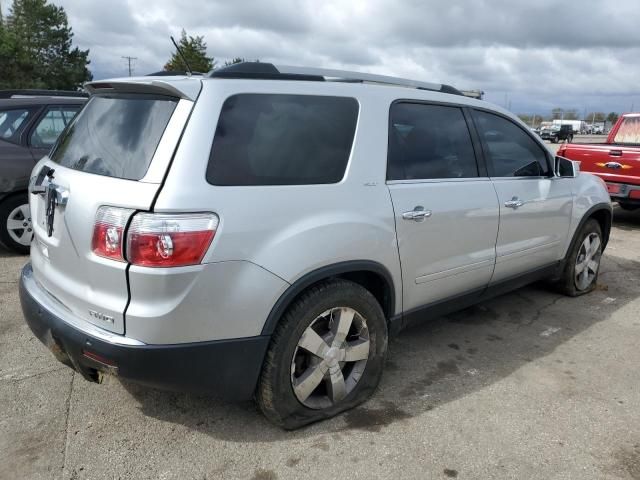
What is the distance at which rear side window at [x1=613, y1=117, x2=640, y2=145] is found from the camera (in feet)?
29.2

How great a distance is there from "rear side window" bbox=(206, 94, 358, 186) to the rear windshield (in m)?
0.29

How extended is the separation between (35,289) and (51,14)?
58.3 meters

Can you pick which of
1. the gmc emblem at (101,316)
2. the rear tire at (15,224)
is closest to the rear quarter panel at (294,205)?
the gmc emblem at (101,316)

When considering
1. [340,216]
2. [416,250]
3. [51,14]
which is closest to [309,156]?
[340,216]

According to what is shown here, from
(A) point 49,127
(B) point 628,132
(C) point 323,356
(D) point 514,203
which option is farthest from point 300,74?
(B) point 628,132

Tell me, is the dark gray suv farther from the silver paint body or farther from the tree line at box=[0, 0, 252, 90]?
the tree line at box=[0, 0, 252, 90]

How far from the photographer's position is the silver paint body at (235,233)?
218 centimetres

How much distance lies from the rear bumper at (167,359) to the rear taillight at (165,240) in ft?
1.20

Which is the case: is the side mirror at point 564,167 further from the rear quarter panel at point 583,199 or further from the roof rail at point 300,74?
the roof rail at point 300,74

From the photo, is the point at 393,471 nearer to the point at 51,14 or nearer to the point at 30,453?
the point at 30,453

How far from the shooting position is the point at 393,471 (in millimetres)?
2449

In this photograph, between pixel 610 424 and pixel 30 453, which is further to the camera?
pixel 610 424

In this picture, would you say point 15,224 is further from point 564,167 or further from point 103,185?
point 564,167

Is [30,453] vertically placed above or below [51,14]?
below
